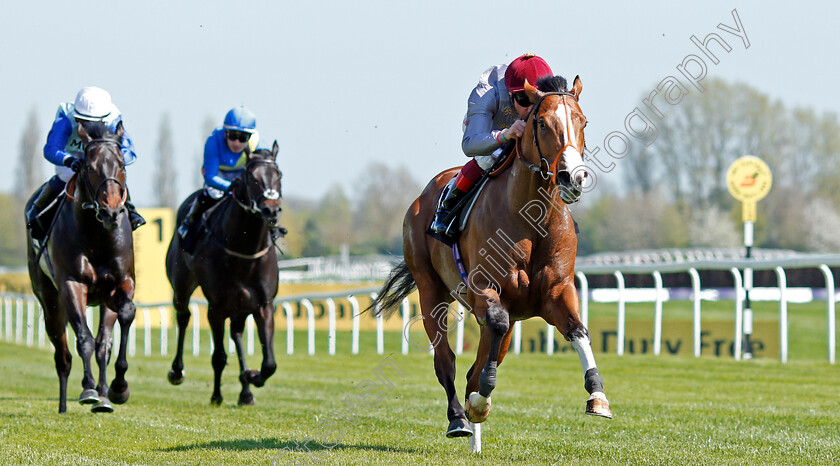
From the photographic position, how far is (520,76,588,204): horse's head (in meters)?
4.30

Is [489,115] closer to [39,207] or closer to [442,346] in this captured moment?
[442,346]

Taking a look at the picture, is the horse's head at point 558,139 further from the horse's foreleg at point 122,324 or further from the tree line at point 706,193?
the tree line at point 706,193

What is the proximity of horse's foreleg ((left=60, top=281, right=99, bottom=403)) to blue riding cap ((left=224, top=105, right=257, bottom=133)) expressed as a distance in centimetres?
197

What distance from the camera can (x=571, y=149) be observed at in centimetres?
438

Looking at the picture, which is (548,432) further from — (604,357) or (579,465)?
(604,357)

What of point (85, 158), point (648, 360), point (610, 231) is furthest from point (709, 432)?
point (610, 231)

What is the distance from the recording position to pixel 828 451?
503cm

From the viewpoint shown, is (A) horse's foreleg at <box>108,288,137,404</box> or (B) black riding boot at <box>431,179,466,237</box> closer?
(B) black riding boot at <box>431,179,466,237</box>

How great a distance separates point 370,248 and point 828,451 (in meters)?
62.5

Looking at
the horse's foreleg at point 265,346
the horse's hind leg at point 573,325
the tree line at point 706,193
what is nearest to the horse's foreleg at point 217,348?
the horse's foreleg at point 265,346

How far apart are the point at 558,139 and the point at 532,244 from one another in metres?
0.60

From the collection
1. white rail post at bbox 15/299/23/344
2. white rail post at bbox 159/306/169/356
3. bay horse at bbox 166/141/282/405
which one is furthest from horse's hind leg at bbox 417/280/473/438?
white rail post at bbox 15/299/23/344

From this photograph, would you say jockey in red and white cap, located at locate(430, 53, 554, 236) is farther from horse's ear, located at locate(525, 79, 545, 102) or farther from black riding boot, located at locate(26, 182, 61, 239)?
black riding boot, located at locate(26, 182, 61, 239)

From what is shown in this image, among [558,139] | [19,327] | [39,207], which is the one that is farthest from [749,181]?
[19,327]
